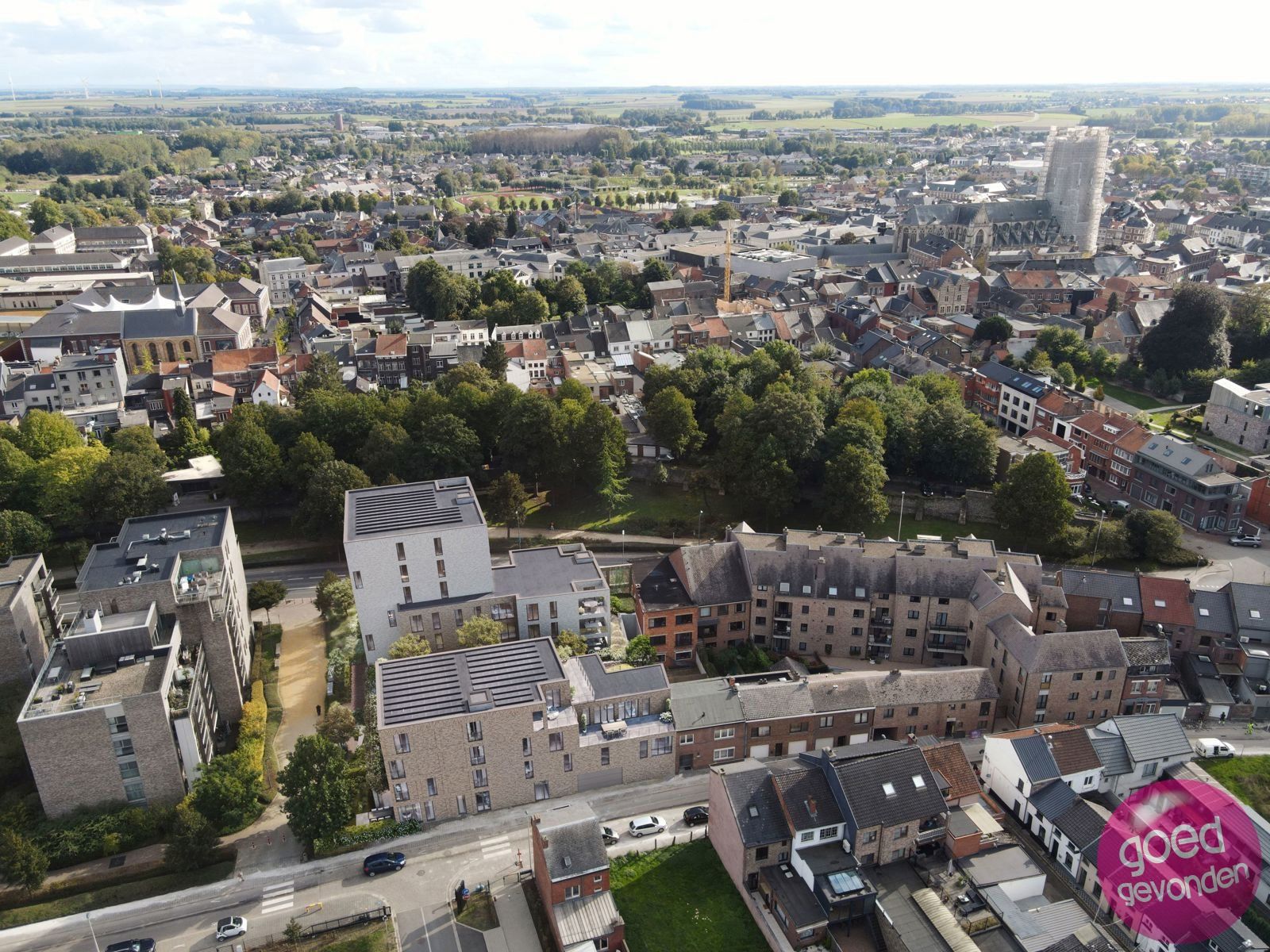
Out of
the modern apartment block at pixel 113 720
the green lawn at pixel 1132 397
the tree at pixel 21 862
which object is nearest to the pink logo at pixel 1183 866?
the modern apartment block at pixel 113 720

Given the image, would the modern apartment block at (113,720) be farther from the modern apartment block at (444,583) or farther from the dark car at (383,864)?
the dark car at (383,864)

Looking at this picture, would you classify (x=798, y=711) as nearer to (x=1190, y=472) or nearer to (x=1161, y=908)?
(x=1161, y=908)

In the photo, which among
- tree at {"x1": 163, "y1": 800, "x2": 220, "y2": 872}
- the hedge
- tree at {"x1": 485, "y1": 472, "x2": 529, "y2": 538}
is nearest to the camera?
tree at {"x1": 163, "y1": 800, "x2": 220, "y2": 872}

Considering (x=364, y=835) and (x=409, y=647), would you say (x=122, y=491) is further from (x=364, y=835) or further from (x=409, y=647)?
(x=364, y=835)

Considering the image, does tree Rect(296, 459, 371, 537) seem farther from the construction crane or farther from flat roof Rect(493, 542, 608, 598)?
the construction crane

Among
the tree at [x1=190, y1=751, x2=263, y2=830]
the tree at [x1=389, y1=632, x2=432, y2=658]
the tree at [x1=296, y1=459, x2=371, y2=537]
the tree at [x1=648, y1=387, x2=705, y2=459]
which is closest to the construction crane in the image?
the tree at [x1=648, y1=387, x2=705, y2=459]

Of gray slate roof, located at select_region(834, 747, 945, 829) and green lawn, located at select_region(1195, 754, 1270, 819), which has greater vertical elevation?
gray slate roof, located at select_region(834, 747, 945, 829)

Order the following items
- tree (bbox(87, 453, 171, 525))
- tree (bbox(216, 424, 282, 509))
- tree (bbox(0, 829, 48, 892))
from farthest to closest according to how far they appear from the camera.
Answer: tree (bbox(216, 424, 282, 509))
tree (bbox(87, 453, 171, 525))
tree (bbox(0, 829, 48, 892))
